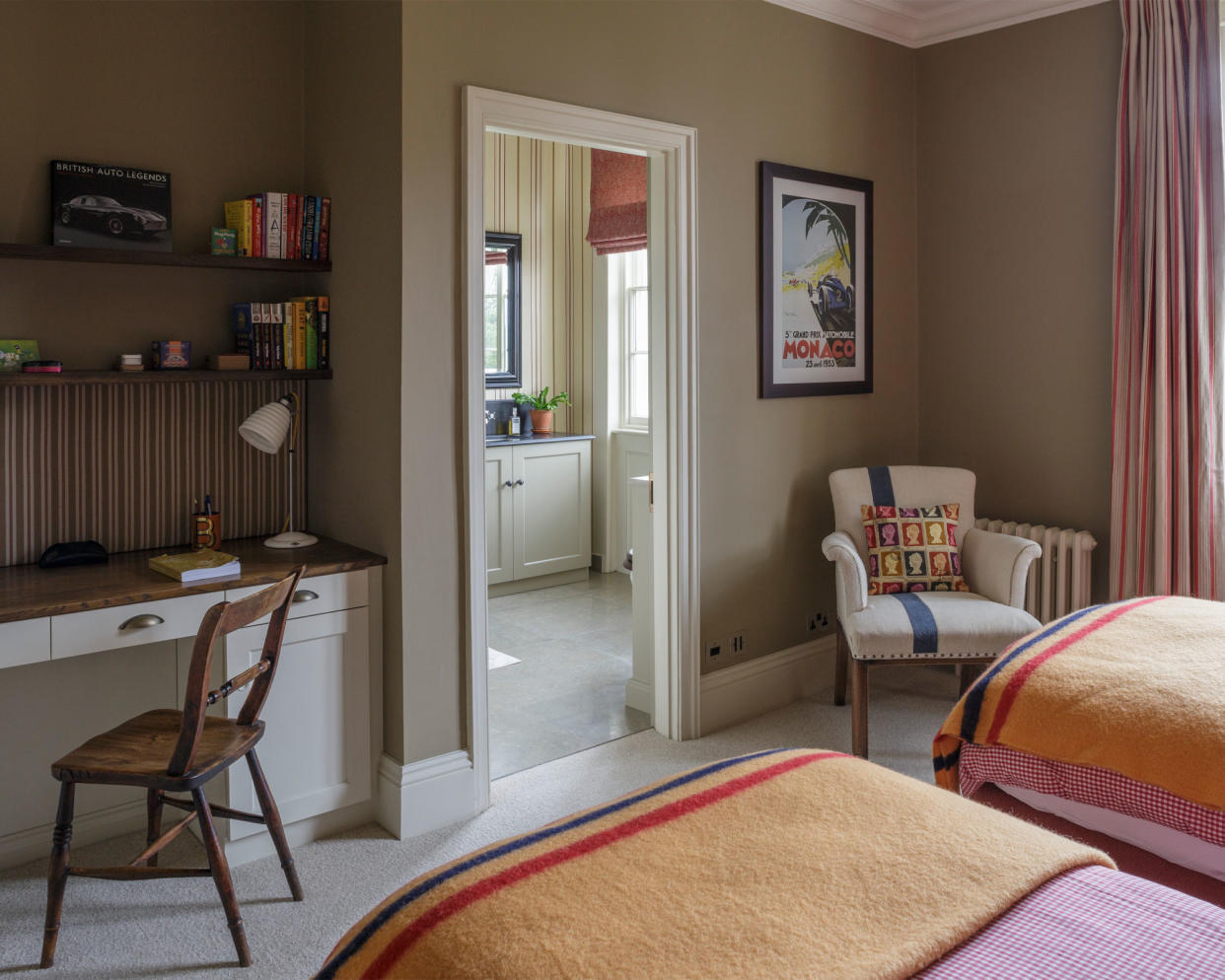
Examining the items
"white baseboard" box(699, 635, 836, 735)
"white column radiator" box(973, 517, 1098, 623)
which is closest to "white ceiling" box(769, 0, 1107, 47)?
"white column radiator" box(973, 517, 1098, 623)

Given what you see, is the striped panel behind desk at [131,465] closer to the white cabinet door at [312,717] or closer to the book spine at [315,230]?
the book spine at [315,230]

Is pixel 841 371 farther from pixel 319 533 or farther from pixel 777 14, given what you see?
pixel 319 533

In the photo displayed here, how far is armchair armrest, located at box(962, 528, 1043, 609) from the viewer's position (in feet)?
11.4

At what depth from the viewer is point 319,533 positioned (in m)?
3.26

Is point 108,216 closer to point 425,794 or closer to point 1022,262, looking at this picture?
point 425,794

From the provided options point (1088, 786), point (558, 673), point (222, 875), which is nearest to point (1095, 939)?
point (1088, 786)

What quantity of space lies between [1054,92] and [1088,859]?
11.3ft

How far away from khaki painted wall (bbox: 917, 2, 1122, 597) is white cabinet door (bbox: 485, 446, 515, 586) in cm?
229

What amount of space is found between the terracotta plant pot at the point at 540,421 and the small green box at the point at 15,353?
3.46 metres

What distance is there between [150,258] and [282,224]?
1.31 ft

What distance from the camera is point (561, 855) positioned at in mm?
1347

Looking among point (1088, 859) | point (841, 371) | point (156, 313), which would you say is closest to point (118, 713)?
point (156, 313)

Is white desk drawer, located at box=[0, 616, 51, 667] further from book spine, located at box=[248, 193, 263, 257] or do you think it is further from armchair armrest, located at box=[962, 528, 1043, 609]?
armchair armrest, located at box=[962, 528, 1043, 609]

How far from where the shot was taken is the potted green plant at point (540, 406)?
5973 mm
